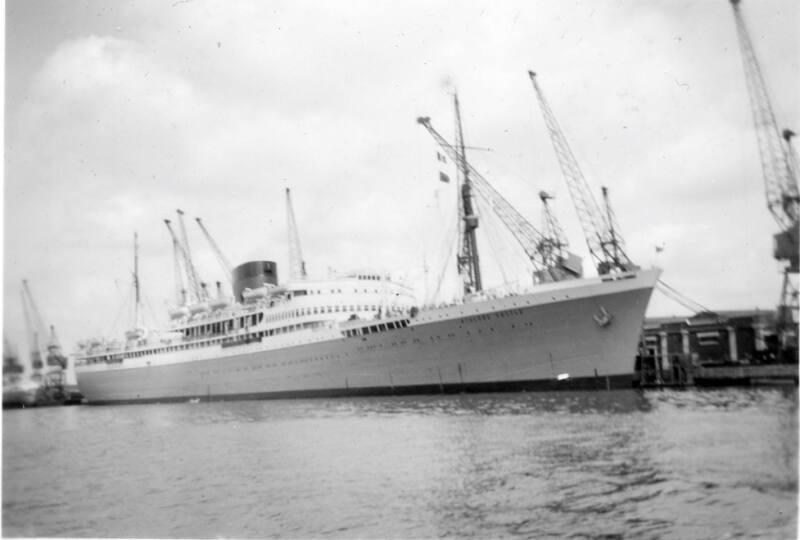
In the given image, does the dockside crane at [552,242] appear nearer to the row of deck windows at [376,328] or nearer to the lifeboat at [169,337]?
the row of deck windows at [376,328]

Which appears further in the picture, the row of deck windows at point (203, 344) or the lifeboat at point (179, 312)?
the lifeboat at point (179, 312)

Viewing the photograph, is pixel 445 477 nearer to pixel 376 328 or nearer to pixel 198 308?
pixel 376 328

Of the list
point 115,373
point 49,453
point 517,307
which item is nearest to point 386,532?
point 49,453

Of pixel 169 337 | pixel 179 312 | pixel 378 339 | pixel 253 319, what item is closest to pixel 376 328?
pixel 378 339

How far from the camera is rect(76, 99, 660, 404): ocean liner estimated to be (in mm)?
18047

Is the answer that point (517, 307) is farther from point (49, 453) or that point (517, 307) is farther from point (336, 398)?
point (49, 453)

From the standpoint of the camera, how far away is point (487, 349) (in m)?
19.2

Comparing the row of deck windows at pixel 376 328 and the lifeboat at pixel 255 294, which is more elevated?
the lifeboat at pixel 255 294

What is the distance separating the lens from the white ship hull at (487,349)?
17984mm

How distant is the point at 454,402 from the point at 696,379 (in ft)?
27.6

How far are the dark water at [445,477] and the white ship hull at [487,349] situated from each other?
3.50 metres

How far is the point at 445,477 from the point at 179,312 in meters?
23.8

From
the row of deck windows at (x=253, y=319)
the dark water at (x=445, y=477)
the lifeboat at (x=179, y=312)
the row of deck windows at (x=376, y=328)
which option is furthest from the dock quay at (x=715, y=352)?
the lifeboat at (x=179, y=312)

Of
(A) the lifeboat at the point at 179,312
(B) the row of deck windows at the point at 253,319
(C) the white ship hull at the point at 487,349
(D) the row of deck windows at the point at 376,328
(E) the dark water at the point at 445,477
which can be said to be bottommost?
(E) the dark water at the point at 445,477
